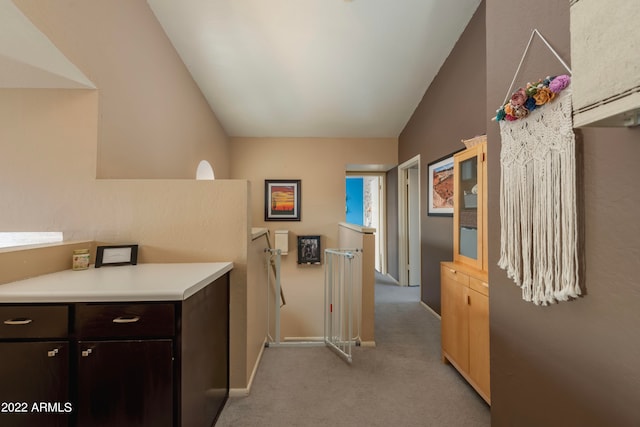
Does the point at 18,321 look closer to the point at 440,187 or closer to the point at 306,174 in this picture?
the point at 440,187

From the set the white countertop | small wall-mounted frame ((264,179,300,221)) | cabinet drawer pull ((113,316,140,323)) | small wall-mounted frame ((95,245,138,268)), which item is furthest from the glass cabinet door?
small wall-mounted frame ((264,179,300,221))

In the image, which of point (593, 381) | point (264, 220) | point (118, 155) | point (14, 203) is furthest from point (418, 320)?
point (14, 203)

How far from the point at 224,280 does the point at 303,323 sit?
305cm

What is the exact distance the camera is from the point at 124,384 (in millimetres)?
1081

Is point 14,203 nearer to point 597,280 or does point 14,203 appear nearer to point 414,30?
point 597,280

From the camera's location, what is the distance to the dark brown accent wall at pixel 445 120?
244cm

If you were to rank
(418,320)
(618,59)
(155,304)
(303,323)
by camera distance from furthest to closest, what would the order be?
(303,323) < (418,320) < (155,304) < (618,59)

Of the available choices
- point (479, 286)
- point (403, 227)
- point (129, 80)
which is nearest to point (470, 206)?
point (479, 286)

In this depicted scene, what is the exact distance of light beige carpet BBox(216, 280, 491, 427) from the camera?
61.6 inches

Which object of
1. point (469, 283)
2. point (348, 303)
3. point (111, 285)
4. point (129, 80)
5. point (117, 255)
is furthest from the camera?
point (348, 303)

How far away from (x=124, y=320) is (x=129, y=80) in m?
1.88

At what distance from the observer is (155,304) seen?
1103 mm

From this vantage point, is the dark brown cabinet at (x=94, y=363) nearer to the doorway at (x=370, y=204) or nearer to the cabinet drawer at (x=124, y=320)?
the cabinet drawer at (x=124, y=320)

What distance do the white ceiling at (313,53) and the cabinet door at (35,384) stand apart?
107 inches
